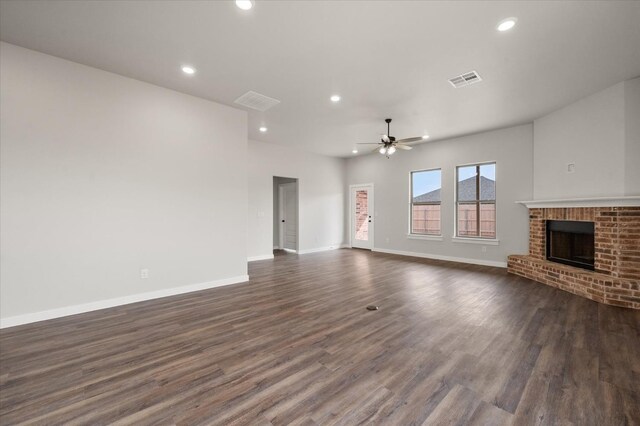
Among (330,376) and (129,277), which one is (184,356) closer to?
(330,376)

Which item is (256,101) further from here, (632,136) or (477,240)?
(477,240)

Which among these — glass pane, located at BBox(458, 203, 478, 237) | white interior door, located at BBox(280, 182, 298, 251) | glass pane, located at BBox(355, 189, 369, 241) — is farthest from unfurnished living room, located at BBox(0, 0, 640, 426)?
glass pane, located at BBox(355, 189, 369, 241)

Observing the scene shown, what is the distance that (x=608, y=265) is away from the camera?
3945 mm

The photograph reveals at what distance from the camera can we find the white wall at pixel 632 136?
3754 mm

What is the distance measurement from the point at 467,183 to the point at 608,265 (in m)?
3.07

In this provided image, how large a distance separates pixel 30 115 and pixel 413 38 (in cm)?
437

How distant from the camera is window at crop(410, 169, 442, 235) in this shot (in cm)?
709

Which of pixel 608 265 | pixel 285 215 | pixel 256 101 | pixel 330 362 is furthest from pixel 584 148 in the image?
pixel 285 215

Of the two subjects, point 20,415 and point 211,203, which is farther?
point 211,203

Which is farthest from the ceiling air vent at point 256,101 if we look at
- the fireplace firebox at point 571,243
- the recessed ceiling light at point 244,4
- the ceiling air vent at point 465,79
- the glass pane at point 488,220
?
the fireplace firebox at point 571,243

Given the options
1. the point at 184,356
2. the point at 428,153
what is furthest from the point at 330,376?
the point at 428,153

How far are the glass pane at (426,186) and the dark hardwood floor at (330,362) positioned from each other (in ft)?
11.9

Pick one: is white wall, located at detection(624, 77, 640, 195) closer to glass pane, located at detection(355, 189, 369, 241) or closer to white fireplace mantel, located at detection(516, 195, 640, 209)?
white fireplace mantel, located at detection(516, 195, 640, 209)

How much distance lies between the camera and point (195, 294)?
4.13 m
